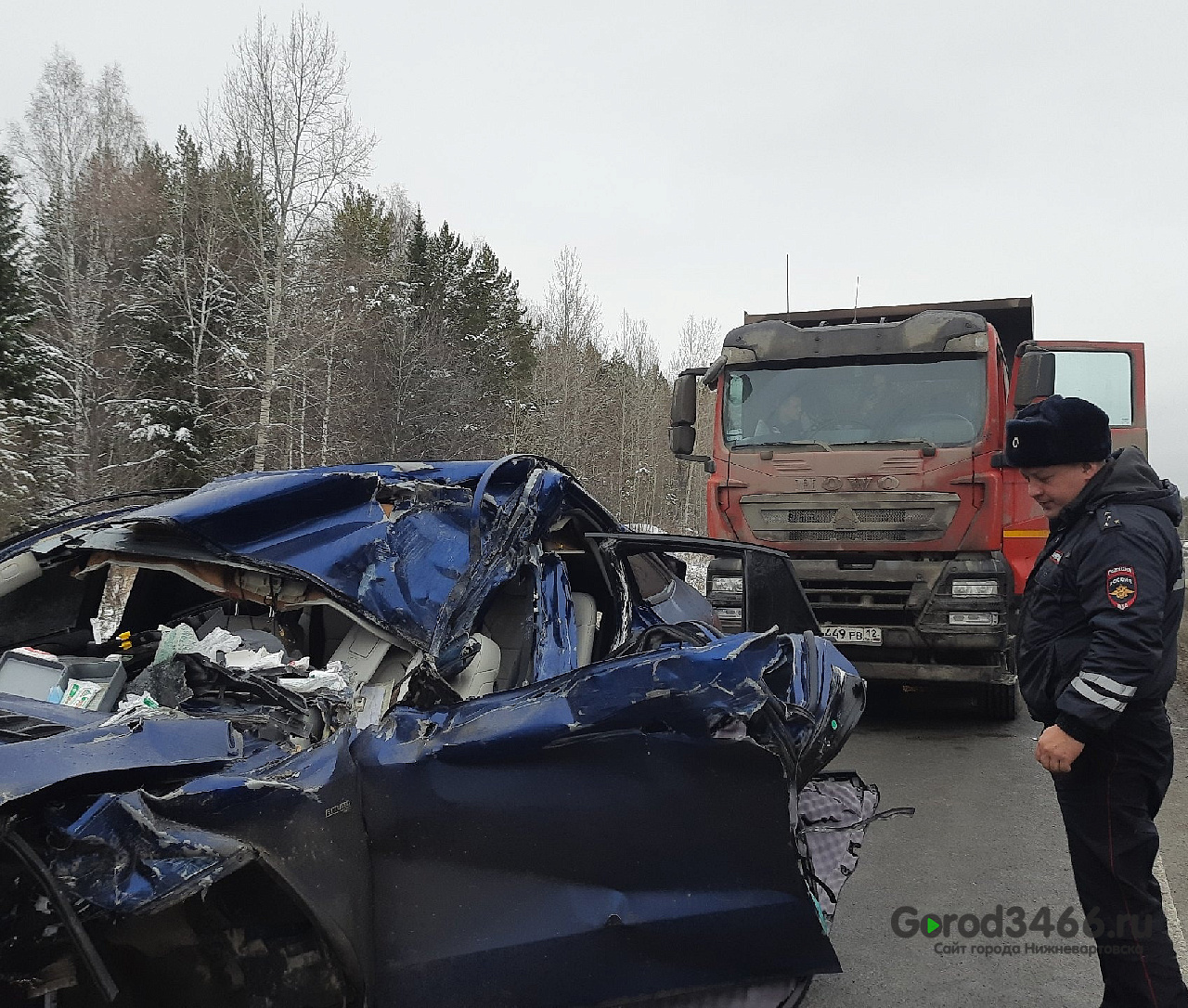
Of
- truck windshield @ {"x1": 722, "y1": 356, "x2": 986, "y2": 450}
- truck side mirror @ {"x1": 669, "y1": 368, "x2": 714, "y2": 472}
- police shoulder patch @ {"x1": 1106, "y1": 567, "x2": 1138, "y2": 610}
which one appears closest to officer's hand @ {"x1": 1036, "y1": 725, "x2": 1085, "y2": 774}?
police shoulder patch @ {"x1": 1106, "y1": 567, "x2": 1138, "y2": 610}

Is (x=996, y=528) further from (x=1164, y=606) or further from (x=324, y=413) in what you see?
(x=324, y=413)

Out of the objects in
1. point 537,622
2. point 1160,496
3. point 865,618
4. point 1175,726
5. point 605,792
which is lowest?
point 1175,726

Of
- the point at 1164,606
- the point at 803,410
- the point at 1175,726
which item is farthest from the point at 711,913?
the point at 1175,726

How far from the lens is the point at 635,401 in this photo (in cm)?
4025

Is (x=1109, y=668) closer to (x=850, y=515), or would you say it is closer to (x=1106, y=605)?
(x=1106, y=605)

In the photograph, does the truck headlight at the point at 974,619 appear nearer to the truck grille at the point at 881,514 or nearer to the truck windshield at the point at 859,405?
the truck grille at the point at 881,514

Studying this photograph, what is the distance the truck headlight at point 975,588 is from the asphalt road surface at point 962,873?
0.99m

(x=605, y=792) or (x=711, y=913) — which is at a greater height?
(x=605, y=792)

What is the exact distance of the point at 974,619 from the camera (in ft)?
19.1

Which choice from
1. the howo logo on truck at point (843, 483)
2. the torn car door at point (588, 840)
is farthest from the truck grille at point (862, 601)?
the torn car door at point (588, 840)

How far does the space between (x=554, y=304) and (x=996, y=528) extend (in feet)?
101

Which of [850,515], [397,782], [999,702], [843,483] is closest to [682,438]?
[843,483]

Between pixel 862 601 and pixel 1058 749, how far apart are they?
3.78 m

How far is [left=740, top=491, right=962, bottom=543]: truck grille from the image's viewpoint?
19.6 ft
